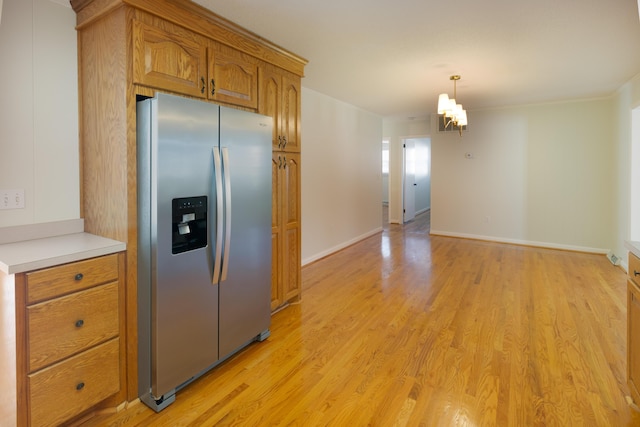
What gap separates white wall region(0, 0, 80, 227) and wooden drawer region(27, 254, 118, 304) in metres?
0.64

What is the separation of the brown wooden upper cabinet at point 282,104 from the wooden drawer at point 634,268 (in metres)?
2.49

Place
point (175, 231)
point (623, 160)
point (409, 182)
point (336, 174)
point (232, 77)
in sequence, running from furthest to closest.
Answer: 1. point (409, 182)
2. point (336, 174)
3. point (623, 160)
4. point (232, 77)
5. point (175, 231)

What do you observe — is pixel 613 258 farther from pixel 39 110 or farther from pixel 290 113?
pixel 39 110

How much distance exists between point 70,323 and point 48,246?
46cm

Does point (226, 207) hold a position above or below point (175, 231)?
above

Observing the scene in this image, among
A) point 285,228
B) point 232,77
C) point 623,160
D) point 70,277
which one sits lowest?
point 70,277

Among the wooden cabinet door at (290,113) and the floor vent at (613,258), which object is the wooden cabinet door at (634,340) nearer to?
the wooden cabinet door at (290,113)

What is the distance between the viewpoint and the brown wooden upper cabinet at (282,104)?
115 inches

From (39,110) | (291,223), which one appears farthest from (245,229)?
(39,110)

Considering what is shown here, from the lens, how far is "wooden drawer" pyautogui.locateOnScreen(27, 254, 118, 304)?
62.5 inches

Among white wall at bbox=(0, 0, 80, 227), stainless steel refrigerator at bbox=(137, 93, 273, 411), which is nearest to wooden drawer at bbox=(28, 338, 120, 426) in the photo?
stainless steel refrigerator at bbox=(137, 93, 273, 411)

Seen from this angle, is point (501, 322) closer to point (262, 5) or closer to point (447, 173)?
point (262, 5)

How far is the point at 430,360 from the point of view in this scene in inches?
97.1

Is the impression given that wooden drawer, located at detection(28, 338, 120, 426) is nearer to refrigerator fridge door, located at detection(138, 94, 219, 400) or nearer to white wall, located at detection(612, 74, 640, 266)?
refrigerator fridge door, located at detection(138, 94, 219, 400)
